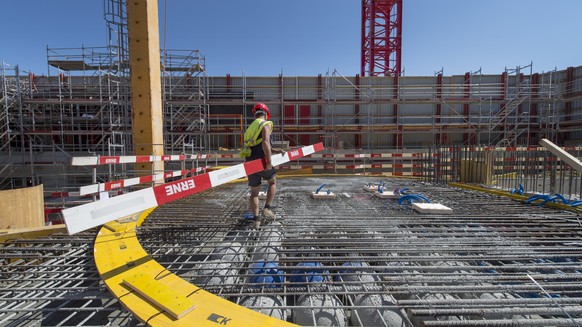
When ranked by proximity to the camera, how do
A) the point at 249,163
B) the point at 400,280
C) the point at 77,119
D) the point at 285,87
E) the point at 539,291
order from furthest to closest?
the point at 285,87 < the point at 77,119 < the point at 249,163 < the point at 400,280 < the point at 539,291

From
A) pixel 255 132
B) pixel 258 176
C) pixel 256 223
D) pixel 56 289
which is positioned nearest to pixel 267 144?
pixel 255 132

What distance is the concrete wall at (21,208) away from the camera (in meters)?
3.70

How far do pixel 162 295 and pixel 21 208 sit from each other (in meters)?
4.28

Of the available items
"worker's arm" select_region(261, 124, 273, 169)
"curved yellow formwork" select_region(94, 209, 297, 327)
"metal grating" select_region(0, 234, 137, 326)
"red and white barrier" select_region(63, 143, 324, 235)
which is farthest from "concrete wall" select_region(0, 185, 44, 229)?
"worker's arm" select_region(261, 124, 273, 169)

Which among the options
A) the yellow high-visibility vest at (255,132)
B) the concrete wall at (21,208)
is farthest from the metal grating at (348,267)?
the concrete wall at (21,208)

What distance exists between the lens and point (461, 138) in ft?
59.3

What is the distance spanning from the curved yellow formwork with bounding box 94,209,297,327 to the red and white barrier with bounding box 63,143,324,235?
0.39m

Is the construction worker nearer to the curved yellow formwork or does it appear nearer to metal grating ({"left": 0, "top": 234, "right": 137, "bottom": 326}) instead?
the curved yellow formwork

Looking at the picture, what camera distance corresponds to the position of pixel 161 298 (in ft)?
4.92

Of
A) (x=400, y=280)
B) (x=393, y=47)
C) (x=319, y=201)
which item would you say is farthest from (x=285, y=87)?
(x=400, y=280)

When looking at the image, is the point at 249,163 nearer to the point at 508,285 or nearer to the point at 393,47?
the point at 508,285

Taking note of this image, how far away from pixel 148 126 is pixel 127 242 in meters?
4.85

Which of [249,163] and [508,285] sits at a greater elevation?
[249,163]

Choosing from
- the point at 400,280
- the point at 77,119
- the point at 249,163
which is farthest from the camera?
the point at 77,119
